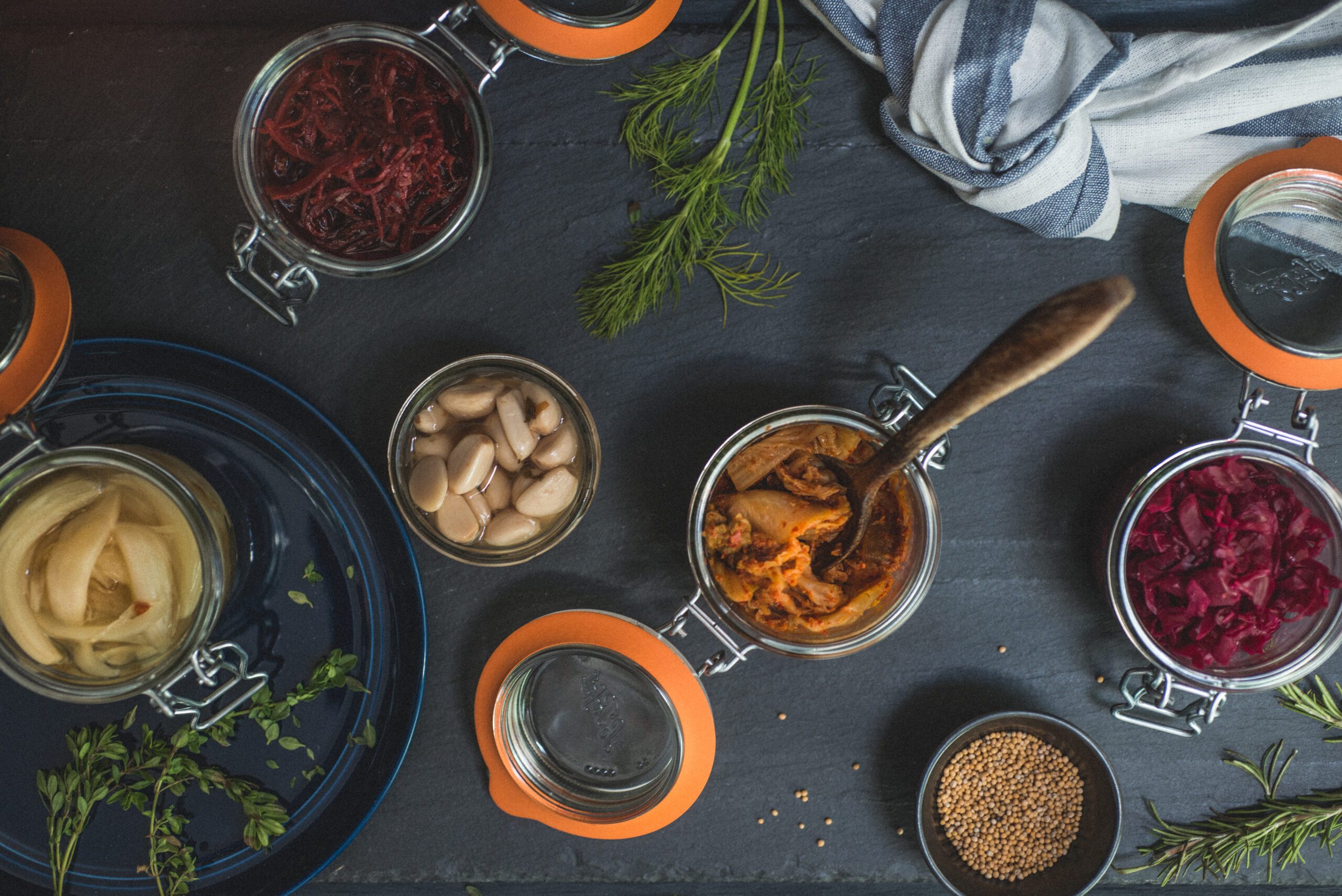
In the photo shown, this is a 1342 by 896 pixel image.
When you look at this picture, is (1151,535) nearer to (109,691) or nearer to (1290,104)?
(1290,104)

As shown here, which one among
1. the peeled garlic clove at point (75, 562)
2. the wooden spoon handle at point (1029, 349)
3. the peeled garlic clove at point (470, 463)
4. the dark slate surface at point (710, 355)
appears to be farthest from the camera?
the dark slate surface at point (710, 355)

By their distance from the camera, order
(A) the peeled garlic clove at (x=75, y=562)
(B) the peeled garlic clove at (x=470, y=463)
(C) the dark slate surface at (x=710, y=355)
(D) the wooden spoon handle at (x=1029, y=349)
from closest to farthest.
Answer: (D) the wooden spoon handle at (x=1029, y=349)
(A) the peeled garlic clove at (x=75, y=562)
(B) the peeled garlic clove at (x=470, y=463)
(C) the dark slate surface at (x=710, y=355)

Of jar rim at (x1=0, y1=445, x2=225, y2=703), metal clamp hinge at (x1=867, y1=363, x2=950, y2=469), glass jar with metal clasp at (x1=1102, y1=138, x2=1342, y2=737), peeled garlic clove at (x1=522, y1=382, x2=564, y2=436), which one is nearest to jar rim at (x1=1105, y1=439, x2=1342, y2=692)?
glass jar with metal clasp at (x1=1102, y1=138, x2=1342, y2=737)

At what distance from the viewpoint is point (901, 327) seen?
1135 mm

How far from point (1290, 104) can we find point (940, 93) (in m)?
0.44

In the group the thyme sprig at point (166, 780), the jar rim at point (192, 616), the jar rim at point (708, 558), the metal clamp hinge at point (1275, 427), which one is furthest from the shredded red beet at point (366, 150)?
the metal clamp hinge at point (1275, 427)

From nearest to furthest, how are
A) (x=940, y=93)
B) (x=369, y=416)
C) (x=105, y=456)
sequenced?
(x=105, y=456), (x=940, y=93), (x=369, y=416)

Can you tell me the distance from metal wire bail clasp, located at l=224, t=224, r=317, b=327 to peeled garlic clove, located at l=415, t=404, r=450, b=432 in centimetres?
23

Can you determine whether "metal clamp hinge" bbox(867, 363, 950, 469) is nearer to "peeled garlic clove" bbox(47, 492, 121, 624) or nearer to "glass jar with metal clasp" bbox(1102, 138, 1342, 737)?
"glass jar with metal clasp" bbox(1102, 138, 1342, 737)

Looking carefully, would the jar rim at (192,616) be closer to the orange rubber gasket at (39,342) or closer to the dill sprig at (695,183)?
the orange rubber gasket at (39,342)

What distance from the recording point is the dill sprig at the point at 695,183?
3.55ft

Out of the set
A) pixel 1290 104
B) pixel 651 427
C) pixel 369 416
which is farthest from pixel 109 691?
pixel 1290 104

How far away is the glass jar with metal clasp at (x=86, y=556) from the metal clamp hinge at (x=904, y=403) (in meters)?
0.82

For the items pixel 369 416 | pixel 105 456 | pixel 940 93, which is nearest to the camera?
pixel 105 456
